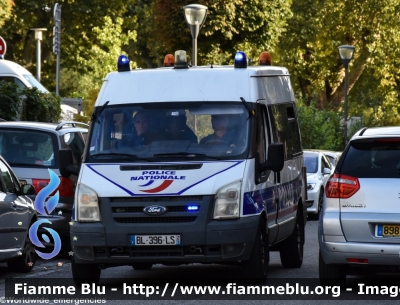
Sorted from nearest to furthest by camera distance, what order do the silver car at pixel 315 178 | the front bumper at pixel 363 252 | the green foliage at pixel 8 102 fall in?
A: the front bumper at pixel 363 252, the green foliage at pixel 8 102, the silver car at pixel 315 178

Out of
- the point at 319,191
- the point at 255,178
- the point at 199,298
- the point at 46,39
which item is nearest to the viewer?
the point at 199,298

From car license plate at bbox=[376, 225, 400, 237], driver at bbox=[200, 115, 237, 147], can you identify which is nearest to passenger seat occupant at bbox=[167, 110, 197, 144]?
driver at bbox=[200, 115, 237, 147]

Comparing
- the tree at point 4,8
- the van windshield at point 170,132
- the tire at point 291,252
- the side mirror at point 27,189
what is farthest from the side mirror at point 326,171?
the tree at point 4,8

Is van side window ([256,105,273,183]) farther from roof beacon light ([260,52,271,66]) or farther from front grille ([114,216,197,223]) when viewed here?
roof beacon light ([260,52,271,66])

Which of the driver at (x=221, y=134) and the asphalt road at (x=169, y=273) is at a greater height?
the driver at (x=221, y=134)

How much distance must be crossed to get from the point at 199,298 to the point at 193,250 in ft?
1.84

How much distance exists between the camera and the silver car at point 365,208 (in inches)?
424

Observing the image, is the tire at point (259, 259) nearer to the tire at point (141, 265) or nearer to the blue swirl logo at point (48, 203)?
the tire at point (141, 265)

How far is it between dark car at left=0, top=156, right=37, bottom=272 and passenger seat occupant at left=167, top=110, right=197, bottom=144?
2.09 metres

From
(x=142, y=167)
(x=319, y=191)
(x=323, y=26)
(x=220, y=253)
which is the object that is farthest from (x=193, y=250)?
(x=323, y=26)

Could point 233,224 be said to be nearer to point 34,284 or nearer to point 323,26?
point 34,284

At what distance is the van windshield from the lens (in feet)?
39.2

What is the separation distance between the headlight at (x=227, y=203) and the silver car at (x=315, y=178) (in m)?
15.1

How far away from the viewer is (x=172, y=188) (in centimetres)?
1137
